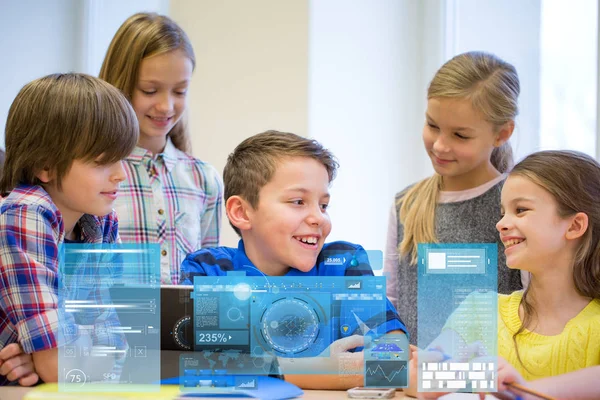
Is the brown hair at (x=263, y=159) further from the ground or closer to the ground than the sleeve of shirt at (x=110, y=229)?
further from the ground

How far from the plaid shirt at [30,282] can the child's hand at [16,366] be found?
2 cm

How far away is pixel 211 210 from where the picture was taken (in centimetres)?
205

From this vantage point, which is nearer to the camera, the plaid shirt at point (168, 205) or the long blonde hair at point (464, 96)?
the long blonde hair at point (464, 96)

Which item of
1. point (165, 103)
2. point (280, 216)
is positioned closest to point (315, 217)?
point (280, 216)

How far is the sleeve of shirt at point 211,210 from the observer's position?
204cm

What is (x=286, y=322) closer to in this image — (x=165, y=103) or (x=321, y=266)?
(x=321, y=266)

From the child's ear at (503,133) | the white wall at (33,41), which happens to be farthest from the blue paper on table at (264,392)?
the white wall at (33,41)

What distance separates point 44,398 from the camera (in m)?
1.22

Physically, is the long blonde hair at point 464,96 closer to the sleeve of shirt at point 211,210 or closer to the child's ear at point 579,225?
the child's ear at point 579,225

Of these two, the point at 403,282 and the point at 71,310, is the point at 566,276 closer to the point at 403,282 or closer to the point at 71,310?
the point at 403,282

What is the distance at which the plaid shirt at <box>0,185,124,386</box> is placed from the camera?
4.28 ft

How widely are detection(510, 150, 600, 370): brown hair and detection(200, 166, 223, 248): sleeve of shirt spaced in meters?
0.83

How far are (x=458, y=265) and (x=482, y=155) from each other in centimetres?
55

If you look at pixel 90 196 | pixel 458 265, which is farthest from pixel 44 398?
pixel 458 265
